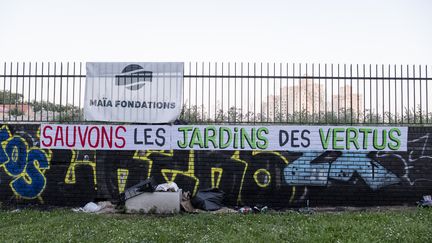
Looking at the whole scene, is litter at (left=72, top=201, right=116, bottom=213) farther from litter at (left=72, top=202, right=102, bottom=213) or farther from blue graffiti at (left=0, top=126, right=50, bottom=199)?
blue graffiti at (left=0, top=126, right=50, bottom=199)

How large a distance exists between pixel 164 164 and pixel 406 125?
520 centimetres

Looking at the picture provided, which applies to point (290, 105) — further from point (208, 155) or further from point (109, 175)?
point (109, 175)

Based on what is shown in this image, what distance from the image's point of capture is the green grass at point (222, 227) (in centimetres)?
641

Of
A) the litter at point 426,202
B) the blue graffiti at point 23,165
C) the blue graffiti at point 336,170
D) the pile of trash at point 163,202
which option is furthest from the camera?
the blue graffiti at point 23,165

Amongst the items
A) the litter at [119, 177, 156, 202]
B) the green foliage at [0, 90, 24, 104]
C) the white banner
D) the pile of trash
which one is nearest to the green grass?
the pile of trash

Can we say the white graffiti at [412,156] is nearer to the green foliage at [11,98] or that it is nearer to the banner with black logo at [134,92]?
the banner with black logo at [134,92]

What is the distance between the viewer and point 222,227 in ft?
23.6

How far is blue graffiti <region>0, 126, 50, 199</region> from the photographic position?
9398mm

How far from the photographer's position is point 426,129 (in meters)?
9.29

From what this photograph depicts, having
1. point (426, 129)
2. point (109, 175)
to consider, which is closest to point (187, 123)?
→ point (109, 175)

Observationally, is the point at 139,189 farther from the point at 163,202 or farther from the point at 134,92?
the point at 134,92

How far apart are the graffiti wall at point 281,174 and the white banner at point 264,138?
107 millimetres

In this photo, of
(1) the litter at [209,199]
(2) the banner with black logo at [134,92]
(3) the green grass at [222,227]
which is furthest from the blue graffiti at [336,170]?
(2) the banner with black logo at [134,92]

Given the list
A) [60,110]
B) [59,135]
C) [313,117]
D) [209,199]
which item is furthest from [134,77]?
[313,117]
